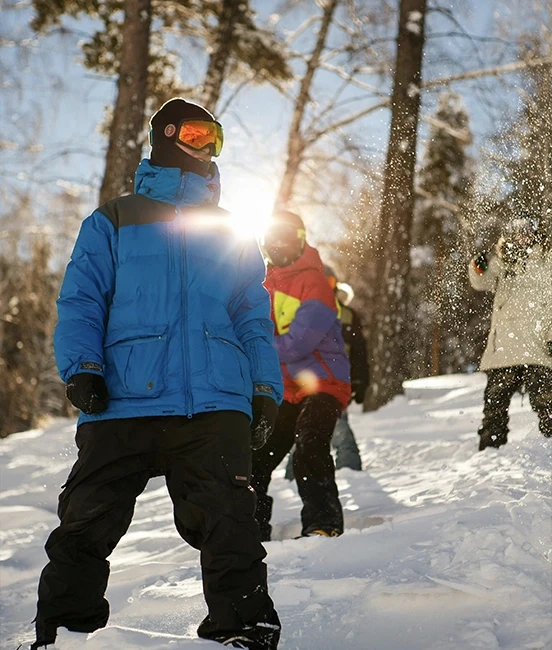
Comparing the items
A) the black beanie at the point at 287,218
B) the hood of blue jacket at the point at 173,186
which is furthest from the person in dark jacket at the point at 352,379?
the hood of blue jacket at the point at 173,186

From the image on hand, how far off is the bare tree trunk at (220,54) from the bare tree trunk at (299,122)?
186 centimetres

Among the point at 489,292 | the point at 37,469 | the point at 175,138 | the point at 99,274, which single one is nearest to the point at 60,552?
the point at 99,274

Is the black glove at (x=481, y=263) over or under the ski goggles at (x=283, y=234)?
under

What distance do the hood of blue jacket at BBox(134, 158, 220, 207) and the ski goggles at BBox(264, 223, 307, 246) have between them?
4.94 ft

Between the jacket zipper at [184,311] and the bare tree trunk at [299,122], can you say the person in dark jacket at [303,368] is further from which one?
the bare tree trunk at [299,122]

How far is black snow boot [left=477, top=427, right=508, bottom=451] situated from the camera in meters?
4.52

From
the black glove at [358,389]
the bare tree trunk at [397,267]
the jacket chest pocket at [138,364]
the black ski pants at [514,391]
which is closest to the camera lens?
the jacket chest pocket at [138,364]

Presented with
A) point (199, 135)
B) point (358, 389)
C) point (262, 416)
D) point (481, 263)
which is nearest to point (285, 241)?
point (481, 263)

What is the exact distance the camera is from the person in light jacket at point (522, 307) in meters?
3.63

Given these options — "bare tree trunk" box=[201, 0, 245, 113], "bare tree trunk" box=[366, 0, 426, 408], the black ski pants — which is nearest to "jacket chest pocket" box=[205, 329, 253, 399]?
the black ski pants

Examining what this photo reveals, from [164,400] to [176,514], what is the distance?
35 centimetres

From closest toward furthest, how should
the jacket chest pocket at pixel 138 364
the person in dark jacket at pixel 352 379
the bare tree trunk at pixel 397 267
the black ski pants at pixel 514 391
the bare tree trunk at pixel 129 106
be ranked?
1. the jacket chest pocket at pixel 138 364
2. the black ski pants at pixel 514 391
3. the person in dark jacket at pixel 352 379
4. the bare tree trunk at pixel 397 267
5. the bare tree trunk at pixel 129 106

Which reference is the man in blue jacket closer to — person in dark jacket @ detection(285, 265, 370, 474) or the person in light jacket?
the person in light jacket

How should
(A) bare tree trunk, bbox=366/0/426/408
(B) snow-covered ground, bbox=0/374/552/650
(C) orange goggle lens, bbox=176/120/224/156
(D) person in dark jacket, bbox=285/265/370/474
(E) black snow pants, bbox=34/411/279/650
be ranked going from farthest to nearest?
(A) bare tree trunk, bbox=366/0/426/408 → (D) person in dark jacket, bbox=285/265/370/474 → (C) orange goggle lens, bbox=176/120/224/156 → (B) snow-covered ground, bbox=0/374/552/650 → (E) black snow pants, bbox=34/411/279/650
